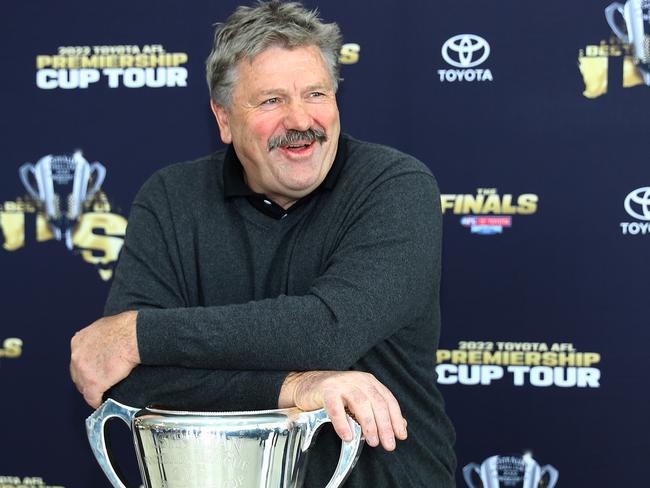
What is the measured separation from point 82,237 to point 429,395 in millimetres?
1459

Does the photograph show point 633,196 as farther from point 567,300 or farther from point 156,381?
point 156,381

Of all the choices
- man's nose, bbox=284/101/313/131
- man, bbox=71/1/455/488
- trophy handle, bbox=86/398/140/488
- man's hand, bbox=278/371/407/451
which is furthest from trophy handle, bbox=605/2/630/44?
trophy handle, bbox=86/398/140/488

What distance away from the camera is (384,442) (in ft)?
3.55

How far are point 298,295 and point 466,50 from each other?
3.63 feet

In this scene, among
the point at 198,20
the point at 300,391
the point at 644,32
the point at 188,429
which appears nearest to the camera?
the point at 188,429

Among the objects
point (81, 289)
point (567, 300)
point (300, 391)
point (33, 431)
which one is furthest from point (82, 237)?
point (300, 391)

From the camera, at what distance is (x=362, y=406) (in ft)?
3.53

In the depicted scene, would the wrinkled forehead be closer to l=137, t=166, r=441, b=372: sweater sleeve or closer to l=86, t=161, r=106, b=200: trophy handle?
l=137, t=166, r=441, b=372: sweater sleeve

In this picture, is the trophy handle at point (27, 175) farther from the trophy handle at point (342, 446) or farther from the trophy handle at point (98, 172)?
the trophy handle at point (342, 446)

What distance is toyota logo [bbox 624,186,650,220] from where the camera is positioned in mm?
2244

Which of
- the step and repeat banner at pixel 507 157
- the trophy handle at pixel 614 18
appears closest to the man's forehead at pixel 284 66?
the step and repeat banner at pixel 507 157

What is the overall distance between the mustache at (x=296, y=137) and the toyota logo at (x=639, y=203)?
107 cm

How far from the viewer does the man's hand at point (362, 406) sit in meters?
1.07

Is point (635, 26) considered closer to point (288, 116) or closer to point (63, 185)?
point (288, 116)
